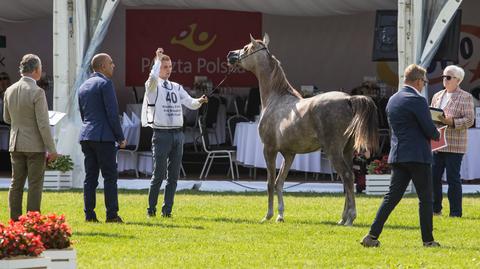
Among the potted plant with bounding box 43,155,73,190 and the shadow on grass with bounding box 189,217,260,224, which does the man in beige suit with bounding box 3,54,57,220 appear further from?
the potted plant with bounding box 43,155,73,190

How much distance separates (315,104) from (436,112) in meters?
1.44

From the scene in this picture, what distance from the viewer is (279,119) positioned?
41.1 ft

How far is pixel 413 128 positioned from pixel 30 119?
11.4 ft

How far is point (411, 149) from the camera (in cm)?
977

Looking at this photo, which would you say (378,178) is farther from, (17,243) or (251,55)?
(17,243)

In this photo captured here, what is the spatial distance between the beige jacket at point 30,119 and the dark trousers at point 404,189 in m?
3.02

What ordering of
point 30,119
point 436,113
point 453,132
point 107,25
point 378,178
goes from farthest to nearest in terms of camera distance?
1. point 107,25
2. point 378,178
3. point 453,132
4. point 436,113
5. point 30,119

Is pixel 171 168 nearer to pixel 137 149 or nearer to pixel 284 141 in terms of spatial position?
pixel 284 141

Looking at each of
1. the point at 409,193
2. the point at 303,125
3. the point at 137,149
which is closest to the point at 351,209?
the point at 303,125

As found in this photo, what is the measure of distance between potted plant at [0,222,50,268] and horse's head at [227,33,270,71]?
19.0ft

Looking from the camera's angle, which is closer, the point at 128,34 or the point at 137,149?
the point at 137,149

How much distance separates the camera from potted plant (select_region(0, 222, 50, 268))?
23.9 ft

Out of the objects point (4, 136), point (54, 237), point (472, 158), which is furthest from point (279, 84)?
point (4, 136)

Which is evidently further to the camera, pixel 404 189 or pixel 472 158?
pixel 472 158
